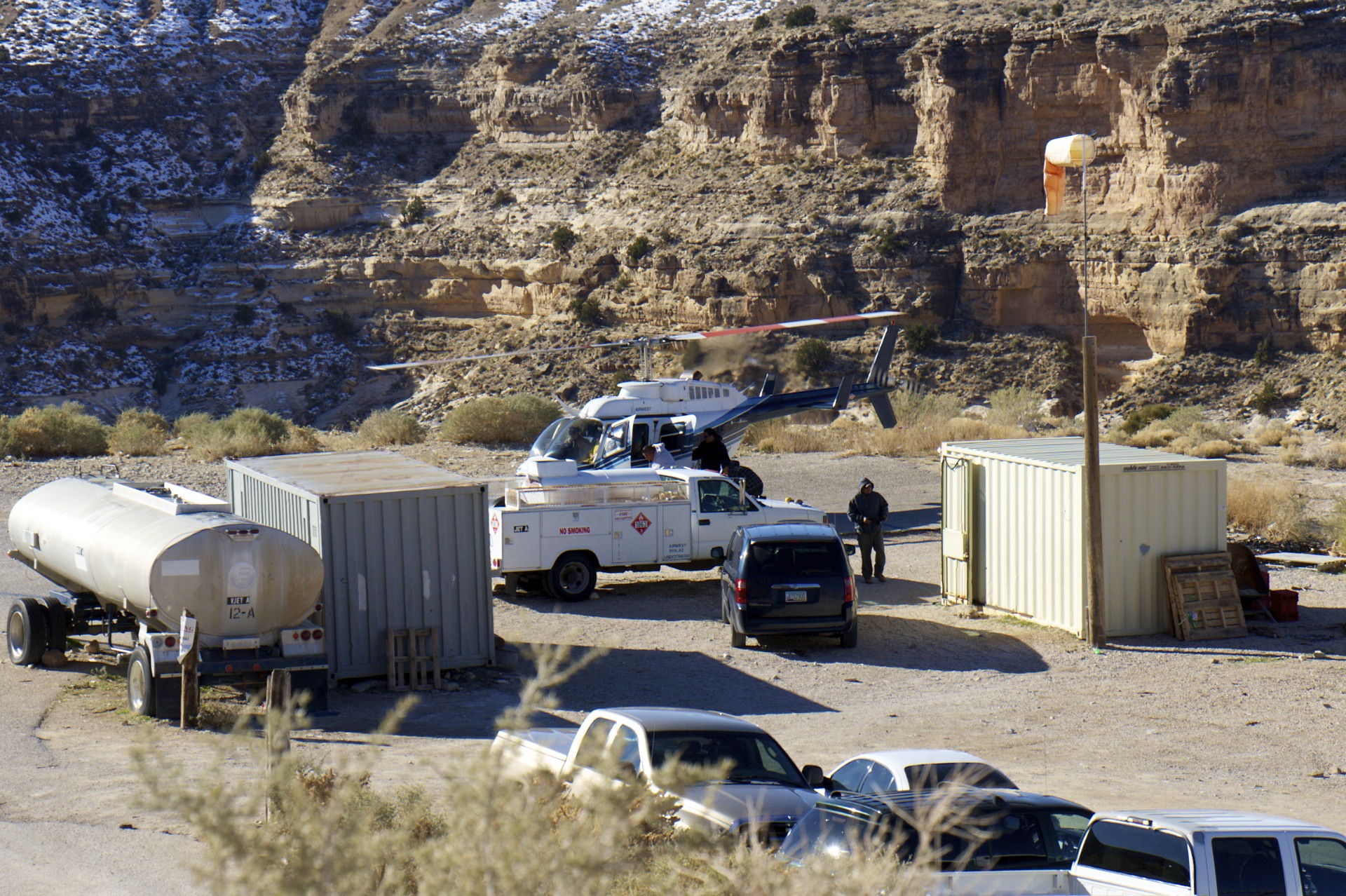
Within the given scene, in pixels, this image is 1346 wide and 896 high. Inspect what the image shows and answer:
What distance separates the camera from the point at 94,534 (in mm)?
14961

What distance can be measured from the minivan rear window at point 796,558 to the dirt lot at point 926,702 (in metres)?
1.08

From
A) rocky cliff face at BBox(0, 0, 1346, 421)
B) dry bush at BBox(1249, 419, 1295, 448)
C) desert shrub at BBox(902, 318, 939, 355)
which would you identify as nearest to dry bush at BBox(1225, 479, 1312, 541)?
dry bush at BBox(1249, 419, 1295, 448)

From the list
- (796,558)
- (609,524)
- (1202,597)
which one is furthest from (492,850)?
(609,524)

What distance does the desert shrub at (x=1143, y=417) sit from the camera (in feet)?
151

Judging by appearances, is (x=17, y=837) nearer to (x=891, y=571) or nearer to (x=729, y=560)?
(x=729, y=560)

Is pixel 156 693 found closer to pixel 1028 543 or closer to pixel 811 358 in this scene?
pixel 1028 543

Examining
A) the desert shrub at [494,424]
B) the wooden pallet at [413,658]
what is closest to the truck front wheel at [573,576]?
the wooden pallet at [413,658]

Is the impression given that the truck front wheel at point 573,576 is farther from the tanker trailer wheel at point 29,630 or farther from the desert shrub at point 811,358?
the desert shrub at point 811,358

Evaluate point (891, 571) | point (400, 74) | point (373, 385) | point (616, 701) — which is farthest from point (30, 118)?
point (616, 701)

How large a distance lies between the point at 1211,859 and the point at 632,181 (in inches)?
2401

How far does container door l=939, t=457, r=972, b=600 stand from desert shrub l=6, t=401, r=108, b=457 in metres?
29.9

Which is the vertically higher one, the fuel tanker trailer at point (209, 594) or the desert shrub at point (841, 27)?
the desert shrub at point (841, 27)

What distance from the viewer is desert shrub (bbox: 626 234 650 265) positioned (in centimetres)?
6169

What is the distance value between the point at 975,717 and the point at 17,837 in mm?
9025
